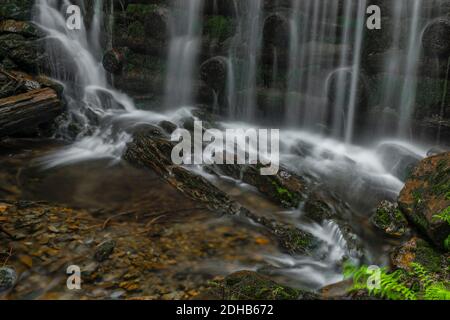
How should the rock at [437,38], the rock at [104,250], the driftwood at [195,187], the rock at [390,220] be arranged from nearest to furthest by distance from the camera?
the rock at [104,250] < the driftwood at [195,187] < the rock at [390,220] < the rock at [437,38]

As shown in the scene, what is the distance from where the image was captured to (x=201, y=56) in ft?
41.9

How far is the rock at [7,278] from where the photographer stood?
16.6 ft

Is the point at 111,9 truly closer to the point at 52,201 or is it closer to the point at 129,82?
the point at 129,82

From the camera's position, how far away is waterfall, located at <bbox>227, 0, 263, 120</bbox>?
12050 millimetres

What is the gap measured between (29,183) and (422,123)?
945 centimetres

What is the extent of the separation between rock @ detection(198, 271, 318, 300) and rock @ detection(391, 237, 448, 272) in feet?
5.43

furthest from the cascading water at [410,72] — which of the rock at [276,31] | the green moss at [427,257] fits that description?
the green moss at [427,257]

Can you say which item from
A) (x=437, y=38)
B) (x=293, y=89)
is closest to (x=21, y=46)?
(x=293, y=89)

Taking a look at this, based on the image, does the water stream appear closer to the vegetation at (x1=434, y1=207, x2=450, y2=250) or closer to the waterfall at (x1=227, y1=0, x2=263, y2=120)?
the waterfall at (x1=227, y1=0, x2=263, y2=120)

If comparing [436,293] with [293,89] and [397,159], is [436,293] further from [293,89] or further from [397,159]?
[293,89]

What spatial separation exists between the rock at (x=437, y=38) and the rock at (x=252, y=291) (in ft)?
26.3

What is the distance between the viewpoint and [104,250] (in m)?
5.78

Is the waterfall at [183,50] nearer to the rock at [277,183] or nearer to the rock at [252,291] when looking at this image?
the rock at [277,183]
